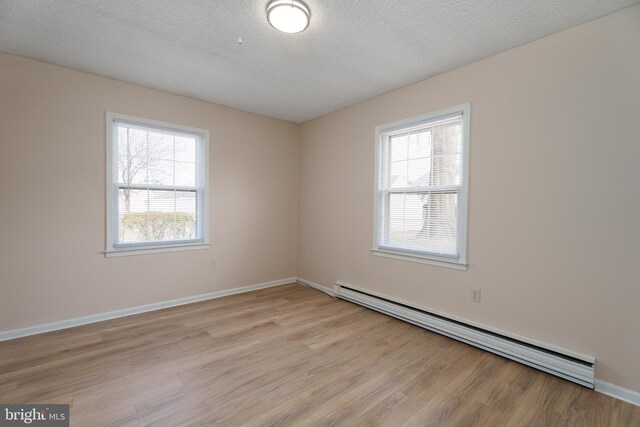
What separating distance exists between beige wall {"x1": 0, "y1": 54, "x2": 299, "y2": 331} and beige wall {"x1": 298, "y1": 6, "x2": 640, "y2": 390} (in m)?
2.63

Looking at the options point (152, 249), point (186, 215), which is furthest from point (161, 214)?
point (152, 249)

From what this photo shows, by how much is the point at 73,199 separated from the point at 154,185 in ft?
2.57

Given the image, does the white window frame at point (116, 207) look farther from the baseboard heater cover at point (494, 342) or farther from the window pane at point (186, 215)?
the baseboard heater cover at point (494, 342)

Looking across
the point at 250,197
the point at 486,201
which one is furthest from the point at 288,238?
the point at 486,201

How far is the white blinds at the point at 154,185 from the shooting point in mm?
3344

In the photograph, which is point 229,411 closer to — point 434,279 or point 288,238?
point 434,279

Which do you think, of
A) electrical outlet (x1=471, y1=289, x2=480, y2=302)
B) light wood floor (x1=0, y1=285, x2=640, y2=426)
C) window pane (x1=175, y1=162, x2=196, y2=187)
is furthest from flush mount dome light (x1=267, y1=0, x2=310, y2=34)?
electrical outlet (x1=471, y1=289, x2=480, y2=302)

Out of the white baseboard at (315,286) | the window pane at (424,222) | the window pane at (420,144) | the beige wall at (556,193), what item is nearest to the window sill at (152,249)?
the white baseboard at (315,286)

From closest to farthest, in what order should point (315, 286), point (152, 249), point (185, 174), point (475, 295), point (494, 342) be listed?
point (494, 342) → point (475, 295) → point (152, 249) → point (185, 174) → point (315, 286)

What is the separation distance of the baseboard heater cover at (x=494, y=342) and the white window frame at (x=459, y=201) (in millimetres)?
539

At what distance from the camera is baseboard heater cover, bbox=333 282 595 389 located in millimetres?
2131

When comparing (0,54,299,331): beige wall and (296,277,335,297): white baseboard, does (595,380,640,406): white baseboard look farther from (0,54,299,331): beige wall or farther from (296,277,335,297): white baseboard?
(0,54,299,331): beige wall

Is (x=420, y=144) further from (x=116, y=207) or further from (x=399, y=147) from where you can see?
(x=116, y=207)

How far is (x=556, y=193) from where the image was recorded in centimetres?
230
